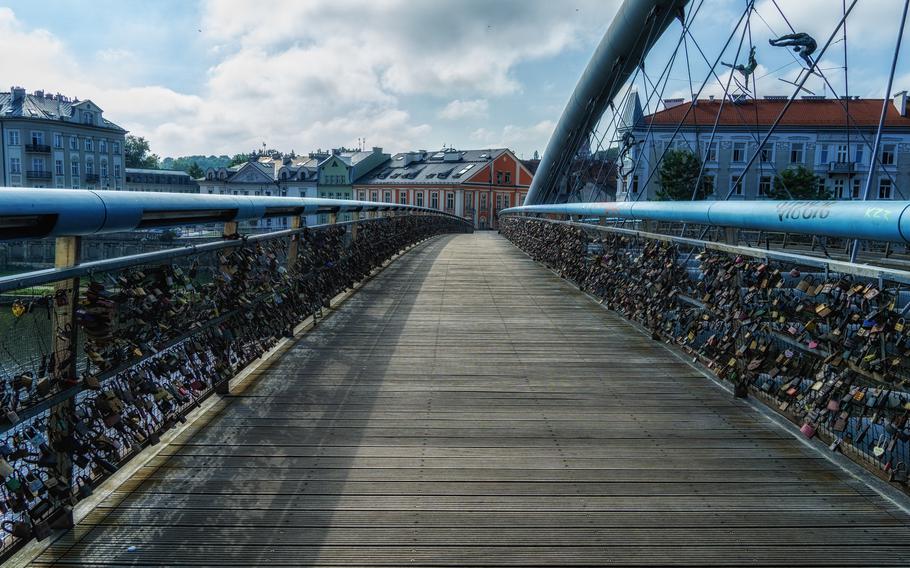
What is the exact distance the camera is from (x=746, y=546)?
241cm

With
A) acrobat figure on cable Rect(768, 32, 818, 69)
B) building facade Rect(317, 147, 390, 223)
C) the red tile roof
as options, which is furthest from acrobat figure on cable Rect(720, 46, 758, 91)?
building facade Rect(317, 147, 390, 223)

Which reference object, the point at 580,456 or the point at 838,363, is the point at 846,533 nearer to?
the point at 838,363

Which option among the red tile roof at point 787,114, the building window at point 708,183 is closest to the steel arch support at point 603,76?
the building window at point 708,183

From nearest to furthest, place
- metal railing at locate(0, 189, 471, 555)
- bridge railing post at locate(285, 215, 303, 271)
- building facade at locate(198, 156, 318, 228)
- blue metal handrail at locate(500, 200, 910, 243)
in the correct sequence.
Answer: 1. metal railing at locate(0, 189, 471, 555)
2. blue metal handrail at locate(500, 200, 910, 243)
3. bridge railing post at locate(285, 215, 303, 271)
4. building facade at locate(198, 156, 318, 228)

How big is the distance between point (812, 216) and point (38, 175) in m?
62.5

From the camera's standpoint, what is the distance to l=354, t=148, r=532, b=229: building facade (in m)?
70.7

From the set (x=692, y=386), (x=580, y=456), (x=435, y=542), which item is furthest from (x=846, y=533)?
(x=692, y=386)

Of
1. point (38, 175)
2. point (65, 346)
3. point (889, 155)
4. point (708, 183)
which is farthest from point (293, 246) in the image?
point (38, 175)

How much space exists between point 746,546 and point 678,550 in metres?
0.25

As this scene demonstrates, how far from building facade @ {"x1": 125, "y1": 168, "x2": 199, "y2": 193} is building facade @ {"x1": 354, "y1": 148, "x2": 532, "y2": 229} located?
2283 cm

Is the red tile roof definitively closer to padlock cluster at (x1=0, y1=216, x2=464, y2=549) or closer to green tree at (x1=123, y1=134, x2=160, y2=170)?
padlock cluster at (x1=0, y1=216, x2=464, y2=549)

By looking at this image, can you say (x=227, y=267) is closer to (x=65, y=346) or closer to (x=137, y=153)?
(x=65, y=346)

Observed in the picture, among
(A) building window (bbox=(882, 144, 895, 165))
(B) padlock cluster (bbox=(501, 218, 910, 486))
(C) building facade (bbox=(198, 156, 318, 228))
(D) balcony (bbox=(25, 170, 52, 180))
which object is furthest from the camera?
(C) building facade (bbox=(198, 156, 318, 228))

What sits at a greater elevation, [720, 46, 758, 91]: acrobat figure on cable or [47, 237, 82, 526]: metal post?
[720, 46, 758, 91]: acrobat figure on cable
